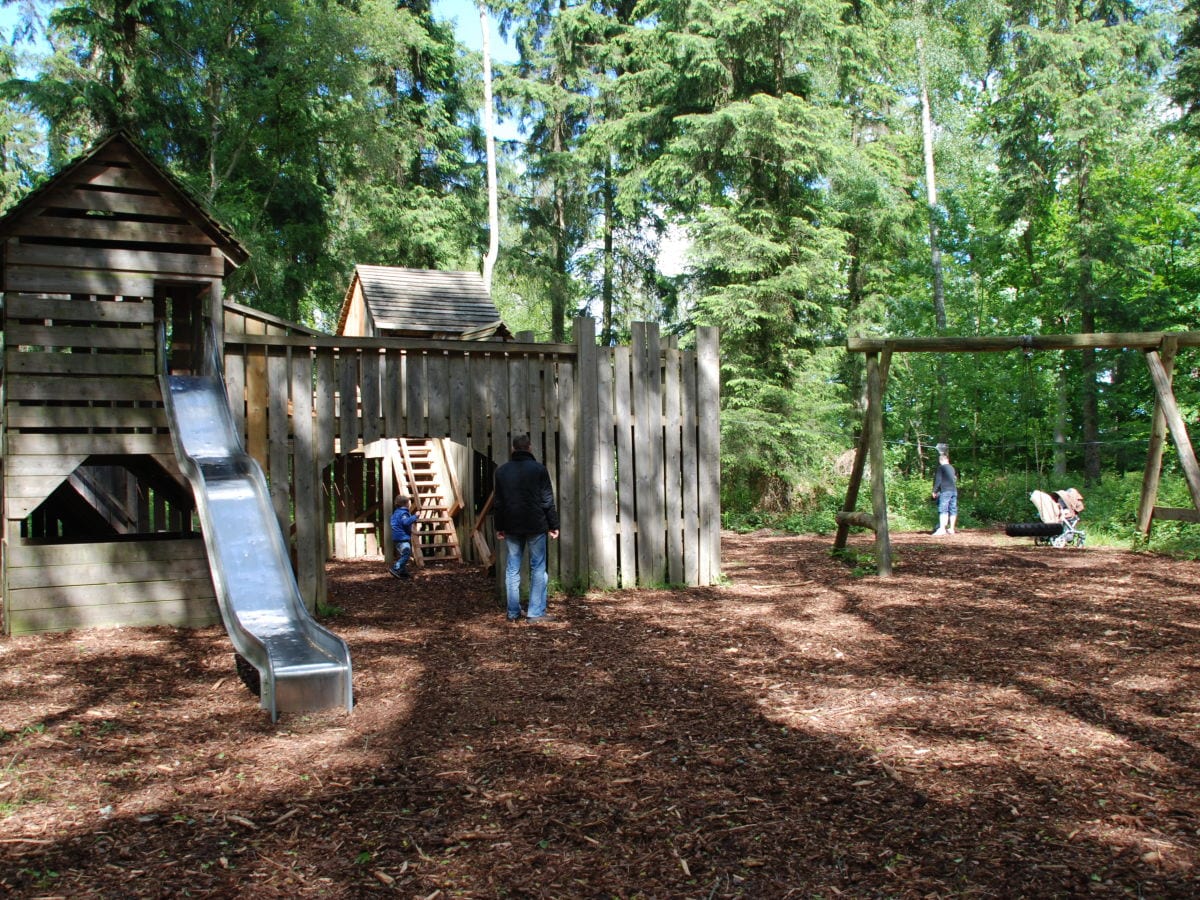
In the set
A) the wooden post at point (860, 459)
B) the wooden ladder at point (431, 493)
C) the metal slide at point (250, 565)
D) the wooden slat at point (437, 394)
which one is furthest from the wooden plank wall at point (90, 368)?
the wooden post at point (860, 459)

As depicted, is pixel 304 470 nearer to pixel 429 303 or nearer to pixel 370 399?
pixel 370 399

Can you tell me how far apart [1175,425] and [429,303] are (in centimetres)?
1330

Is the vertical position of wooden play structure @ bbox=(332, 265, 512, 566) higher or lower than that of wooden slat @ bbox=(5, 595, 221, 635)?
higher

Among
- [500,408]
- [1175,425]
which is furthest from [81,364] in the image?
[1175,425]

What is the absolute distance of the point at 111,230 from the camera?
30.0 ft

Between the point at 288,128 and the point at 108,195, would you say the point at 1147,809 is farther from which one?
the point at 288,128

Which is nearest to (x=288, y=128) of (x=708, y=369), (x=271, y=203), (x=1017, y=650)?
(x=271, y=203)

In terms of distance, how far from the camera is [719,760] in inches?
193

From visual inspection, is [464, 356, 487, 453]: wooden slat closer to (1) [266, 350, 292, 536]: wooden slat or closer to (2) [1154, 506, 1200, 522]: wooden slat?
(1) [266, 350, 292, 536]: wooden slat

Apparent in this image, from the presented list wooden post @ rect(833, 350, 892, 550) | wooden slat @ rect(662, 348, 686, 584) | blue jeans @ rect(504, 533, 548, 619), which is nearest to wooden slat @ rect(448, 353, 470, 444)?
blue jeans @ rect(504, 533, 548, 619)

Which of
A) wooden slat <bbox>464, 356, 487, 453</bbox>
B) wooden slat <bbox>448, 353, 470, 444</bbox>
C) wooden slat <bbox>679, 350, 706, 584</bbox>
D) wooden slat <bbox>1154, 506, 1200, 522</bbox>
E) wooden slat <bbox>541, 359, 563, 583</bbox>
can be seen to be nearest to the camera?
wooden slat <bbox>448, 353, 470, 444</bbox>

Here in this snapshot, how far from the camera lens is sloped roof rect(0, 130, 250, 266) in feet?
28.8

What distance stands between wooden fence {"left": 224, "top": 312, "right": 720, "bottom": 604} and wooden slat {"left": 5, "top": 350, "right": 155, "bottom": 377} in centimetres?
96

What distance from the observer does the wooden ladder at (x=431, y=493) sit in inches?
643
